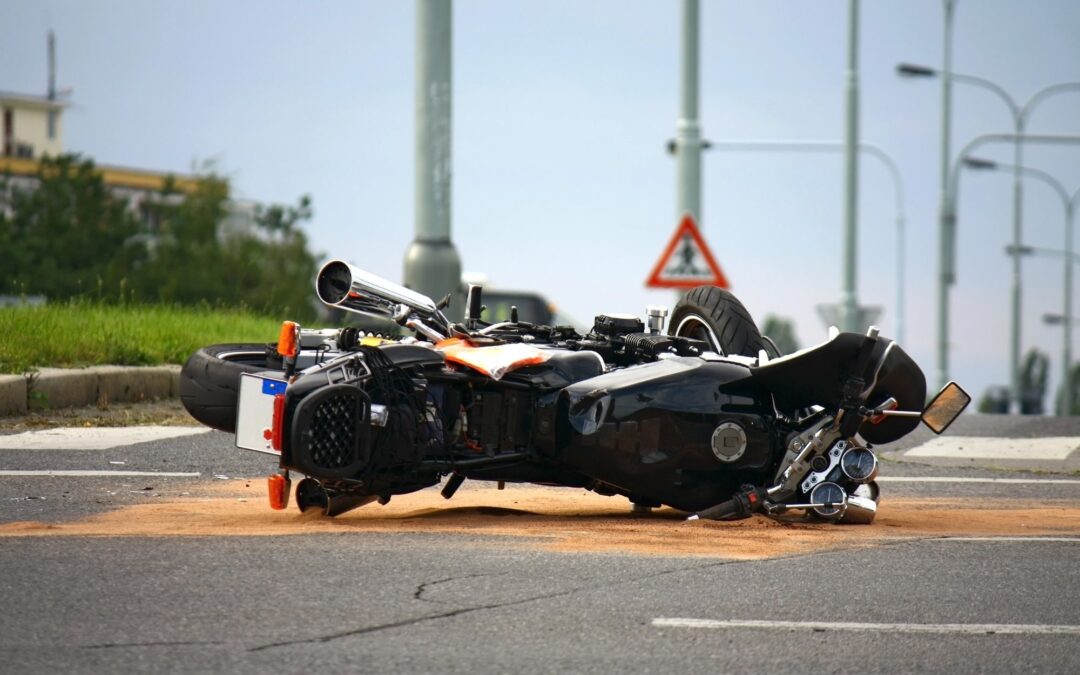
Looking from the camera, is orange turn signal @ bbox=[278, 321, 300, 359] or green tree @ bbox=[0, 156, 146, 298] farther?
green tree @ bbox=[0, 156, 146, 298]

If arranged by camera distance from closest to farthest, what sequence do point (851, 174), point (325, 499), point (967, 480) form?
point (325, 499), point (967, 480), point (851, 174)

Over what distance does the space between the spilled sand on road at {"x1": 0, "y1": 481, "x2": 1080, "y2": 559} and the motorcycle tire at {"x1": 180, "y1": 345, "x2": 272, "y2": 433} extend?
0.46m

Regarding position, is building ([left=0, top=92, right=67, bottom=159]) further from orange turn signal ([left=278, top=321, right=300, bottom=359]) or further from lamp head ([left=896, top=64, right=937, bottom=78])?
orange turn signal ([left=278, top=321, right=300, bottom=359])

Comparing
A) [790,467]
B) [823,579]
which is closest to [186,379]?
[790,467]

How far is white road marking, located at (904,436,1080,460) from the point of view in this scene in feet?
41.8

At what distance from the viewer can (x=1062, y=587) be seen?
6520mm

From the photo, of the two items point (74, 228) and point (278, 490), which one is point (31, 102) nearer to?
point (74, 228)

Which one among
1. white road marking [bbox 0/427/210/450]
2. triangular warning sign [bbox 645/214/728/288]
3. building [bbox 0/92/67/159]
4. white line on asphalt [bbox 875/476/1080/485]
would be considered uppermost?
building [bbox 0/92/67/159]

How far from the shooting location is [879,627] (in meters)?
5.67

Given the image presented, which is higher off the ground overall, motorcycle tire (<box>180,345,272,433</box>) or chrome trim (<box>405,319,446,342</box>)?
chrome trim (<box>405,319,446,342</box>)

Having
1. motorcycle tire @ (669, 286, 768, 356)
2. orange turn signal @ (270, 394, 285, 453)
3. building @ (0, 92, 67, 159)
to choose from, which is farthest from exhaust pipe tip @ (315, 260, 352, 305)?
building @ (0, 92, 67, 159)

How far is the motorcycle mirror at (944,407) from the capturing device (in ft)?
26.3

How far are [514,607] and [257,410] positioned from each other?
2.26 metres

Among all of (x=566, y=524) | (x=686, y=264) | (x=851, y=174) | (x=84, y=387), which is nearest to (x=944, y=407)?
(x=566, y=524)
